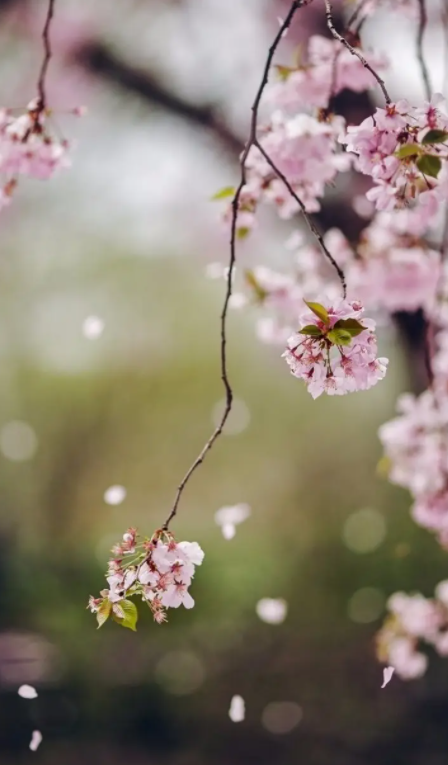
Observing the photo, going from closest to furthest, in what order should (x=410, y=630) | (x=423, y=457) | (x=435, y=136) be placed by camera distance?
1. (x=435, y=136)
2. (x=423, y=457)
3. (x=410, y=630)

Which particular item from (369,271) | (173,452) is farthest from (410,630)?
(173,452)

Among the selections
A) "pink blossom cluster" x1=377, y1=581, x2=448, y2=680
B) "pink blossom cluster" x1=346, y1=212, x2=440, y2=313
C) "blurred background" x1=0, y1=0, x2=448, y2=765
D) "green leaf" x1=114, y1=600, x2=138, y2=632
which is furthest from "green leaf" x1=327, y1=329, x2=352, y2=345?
"blurred background" x1=0, y1=0, x2=448, y2=765

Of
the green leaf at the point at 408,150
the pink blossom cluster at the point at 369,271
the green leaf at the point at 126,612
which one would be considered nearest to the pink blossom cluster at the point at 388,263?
the pink blossom cluster at the point at 369,271

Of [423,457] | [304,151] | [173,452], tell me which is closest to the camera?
[304,151]

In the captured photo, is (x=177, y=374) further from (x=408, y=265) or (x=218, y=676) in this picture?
(x=408, y=265)

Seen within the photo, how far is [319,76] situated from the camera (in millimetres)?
1041

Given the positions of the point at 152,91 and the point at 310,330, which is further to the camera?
the point at 152,91

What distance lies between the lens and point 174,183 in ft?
11.5

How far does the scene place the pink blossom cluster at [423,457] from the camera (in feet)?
4.61

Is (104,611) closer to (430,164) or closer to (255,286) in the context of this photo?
(430,164)

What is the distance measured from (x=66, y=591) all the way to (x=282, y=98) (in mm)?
2815

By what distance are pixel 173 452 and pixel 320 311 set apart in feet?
11.1

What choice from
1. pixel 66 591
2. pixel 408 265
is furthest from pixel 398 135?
pixel 66 591

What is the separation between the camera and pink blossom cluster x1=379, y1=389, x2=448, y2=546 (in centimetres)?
140
